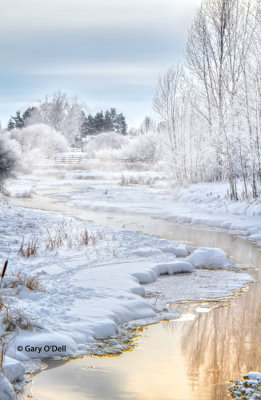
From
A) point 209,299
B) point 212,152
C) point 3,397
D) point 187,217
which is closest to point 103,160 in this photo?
point 212,152

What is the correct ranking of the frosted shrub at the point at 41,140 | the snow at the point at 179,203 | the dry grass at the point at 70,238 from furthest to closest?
1. the frosted shrub at the point at 41,140
2. the snow at the point at 179,203
3. the dry grass at the point at 70,238

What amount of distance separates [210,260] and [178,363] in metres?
4.60

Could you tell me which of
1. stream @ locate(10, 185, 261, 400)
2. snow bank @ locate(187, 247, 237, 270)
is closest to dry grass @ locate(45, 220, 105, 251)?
snow bank @ locate(187, 247, 237, 270)

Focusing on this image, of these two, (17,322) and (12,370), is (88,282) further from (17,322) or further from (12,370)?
(12,370)

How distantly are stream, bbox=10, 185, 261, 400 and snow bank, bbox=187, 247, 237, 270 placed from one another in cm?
176

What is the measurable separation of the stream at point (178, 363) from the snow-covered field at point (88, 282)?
0.26m

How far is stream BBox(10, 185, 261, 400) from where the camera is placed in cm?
424

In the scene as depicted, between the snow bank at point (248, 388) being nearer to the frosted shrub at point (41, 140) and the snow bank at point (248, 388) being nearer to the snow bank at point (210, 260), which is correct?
the snow bank at point (210, 260)

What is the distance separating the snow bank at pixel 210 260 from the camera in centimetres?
923

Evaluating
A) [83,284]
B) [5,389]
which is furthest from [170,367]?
[83,284]

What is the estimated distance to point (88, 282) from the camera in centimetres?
736

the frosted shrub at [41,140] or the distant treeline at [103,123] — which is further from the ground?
the distant treeline at [103,123]

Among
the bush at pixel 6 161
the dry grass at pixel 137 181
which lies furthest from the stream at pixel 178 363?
the dry grass at pixel 137 181

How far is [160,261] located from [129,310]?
2905 mm
